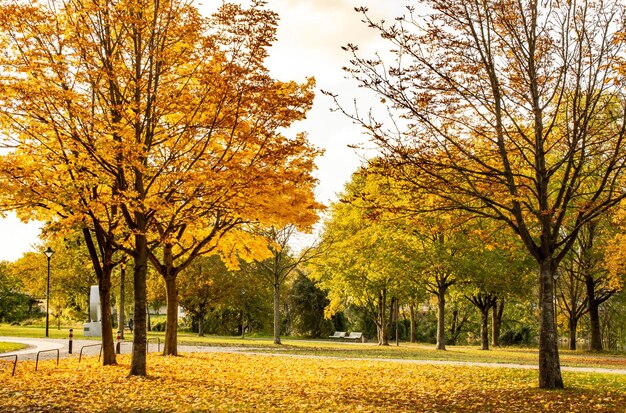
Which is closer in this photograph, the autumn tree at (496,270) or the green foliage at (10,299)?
the autumn tree at (496,270)

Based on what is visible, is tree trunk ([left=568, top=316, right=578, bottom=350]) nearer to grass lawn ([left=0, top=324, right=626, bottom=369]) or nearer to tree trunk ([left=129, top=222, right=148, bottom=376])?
grass lawn ([left=0, top=324, right=626, bottom=369])

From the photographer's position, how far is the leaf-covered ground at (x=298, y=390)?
10.9 metres

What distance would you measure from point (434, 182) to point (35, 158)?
31.7 feet

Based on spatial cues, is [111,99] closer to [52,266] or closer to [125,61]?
[125,61]

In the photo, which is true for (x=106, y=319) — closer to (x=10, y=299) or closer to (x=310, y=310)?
(x=310, y=310)

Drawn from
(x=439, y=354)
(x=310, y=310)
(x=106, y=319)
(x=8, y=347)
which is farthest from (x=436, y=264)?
(x=310, y=310)

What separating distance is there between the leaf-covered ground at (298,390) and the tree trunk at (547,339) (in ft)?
1.34

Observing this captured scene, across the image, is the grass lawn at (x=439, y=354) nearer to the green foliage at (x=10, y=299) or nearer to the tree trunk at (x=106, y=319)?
the tree trunk at (x=106, y=319)

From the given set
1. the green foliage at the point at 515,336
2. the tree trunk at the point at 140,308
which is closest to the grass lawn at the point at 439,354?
the tree trunk at the point at 140,308

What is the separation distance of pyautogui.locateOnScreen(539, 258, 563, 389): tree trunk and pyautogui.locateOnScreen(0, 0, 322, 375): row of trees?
711 cm

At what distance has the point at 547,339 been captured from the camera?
13.2 metres

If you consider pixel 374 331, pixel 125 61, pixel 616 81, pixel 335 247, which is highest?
pixel 125 61

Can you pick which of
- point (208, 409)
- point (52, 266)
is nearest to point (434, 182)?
point (208, 409)

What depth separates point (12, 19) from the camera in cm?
1426
